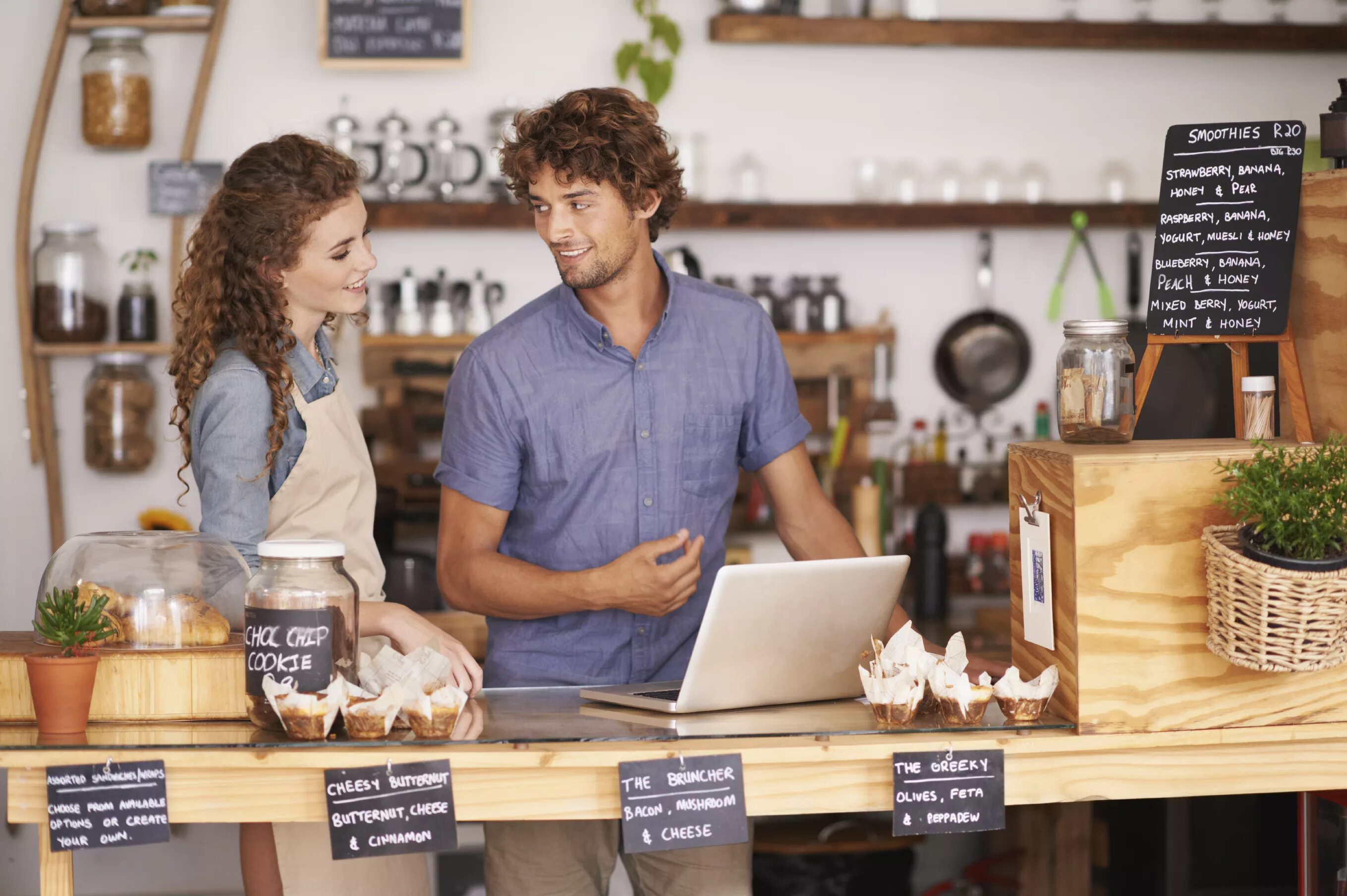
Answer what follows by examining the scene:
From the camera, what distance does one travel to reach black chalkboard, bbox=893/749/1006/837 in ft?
4.91

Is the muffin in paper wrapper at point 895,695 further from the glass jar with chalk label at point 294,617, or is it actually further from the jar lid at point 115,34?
the jar lid at point 115,34

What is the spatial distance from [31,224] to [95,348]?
0.43 m

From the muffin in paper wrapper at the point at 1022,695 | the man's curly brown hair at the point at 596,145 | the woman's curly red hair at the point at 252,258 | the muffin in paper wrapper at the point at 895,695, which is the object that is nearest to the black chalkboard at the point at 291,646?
the woman's curly red hair at the point at 252,258

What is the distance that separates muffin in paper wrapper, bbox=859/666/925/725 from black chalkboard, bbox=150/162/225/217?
9.66 ft

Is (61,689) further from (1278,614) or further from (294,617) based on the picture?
(1278,614)

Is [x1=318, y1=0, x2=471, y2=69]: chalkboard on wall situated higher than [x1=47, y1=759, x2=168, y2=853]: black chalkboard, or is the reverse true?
[x1=318, y1=0, x2=471, y2=69]: chalkboard on wall

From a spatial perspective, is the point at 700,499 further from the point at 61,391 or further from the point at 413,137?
the point at 61,391

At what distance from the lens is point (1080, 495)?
155 cm

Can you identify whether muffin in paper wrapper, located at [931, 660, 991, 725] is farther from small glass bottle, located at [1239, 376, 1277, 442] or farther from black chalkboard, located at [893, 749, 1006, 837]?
small glass bottle, located at [1239, 376, 1277, 442]

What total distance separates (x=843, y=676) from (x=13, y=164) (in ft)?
10.5

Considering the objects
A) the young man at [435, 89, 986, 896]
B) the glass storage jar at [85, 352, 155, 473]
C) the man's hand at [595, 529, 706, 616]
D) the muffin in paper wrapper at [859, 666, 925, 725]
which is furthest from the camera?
the glass storage jar at [85, 352, 155, 473]

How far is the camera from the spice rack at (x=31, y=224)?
3.78 metres

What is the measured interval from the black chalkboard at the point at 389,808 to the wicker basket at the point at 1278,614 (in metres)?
0.85

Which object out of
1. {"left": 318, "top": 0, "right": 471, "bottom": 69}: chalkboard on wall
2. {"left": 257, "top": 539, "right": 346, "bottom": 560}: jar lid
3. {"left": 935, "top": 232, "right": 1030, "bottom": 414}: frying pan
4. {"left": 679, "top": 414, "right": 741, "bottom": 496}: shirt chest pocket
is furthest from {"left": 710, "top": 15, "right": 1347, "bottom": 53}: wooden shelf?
Answer: {"left": 257, "top": 539, "right": 346, "bottom": 560}: jar lid
